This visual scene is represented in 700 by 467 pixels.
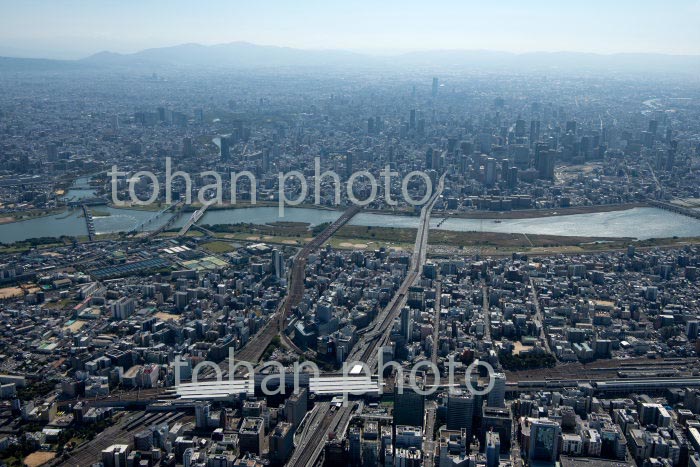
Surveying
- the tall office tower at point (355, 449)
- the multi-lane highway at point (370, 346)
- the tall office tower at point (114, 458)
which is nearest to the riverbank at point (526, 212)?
the multi-lane highway at point (370, 346)

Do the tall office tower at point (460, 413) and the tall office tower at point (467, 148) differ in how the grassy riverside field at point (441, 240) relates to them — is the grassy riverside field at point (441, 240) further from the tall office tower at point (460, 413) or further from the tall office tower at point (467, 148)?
the tall office tower at point (467, 148)

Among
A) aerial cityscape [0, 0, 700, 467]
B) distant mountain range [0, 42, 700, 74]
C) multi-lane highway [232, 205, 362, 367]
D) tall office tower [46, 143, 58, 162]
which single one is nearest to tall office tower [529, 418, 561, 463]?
aerial cityscape [0, 0, 700, 467]

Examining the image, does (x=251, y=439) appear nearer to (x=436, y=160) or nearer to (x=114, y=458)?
(x=114, y=458)

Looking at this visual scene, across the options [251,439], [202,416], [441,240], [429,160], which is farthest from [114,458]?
[429,160]

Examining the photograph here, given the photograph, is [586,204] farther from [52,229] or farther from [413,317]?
[52,229]

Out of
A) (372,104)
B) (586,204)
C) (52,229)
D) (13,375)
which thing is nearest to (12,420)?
(13,375)

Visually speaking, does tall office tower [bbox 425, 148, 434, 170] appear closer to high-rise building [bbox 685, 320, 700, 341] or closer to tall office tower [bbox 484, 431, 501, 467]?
high-rise building [bbox 685, 320, 700, 341]
